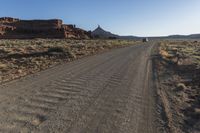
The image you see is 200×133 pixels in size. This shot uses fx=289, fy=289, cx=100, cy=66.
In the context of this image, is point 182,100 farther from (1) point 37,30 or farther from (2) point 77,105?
(1) point 37,30

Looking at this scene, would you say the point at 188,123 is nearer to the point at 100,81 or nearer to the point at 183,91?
the point at 183,91

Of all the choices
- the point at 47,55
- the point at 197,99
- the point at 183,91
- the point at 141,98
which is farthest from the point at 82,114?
the point at 47,55

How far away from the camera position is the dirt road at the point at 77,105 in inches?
290

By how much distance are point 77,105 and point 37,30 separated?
105 m

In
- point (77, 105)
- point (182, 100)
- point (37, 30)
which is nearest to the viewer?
point (77, 105)

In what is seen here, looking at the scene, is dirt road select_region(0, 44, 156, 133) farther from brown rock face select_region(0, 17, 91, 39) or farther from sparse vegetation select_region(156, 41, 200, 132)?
brown rock face select_region(0, 17, 91, 39)

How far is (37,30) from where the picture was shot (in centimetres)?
11044

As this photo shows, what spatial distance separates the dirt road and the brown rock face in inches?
3226

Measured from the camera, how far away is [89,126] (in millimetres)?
7391

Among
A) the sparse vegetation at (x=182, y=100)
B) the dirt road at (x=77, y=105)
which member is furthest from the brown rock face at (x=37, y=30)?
the dirt road at (x=77, y=105)

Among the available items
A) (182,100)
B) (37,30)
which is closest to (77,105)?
(182,100)

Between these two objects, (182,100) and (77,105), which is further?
(182,100)

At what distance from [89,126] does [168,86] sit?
23.4 ft

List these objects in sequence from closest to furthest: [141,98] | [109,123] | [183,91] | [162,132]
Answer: [162,132] < [109,123] < [141,98] < [183,91]
